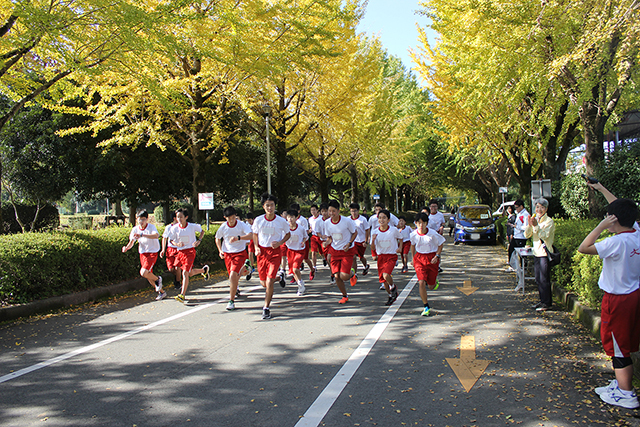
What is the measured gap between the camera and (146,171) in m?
22.7

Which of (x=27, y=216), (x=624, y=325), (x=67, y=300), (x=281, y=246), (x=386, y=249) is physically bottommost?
(x=67, y=300)

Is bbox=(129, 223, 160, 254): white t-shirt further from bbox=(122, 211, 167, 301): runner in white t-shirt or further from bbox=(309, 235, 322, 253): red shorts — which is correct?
bbox=(309, 235, 322, 253): red shorts

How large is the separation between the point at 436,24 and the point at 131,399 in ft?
52.5

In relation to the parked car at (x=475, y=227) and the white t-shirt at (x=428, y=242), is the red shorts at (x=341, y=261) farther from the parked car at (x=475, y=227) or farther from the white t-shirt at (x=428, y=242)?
the parked car at (x=475, y=227)

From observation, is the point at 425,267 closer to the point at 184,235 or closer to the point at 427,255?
the point at 427,255

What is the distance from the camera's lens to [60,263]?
344 inches

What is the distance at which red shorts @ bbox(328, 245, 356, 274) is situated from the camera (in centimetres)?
879

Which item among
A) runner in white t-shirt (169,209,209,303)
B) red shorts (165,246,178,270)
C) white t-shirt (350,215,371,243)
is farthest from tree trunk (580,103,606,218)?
red shorts (165,246,178,270)

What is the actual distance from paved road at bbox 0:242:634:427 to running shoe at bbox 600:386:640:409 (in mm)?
94

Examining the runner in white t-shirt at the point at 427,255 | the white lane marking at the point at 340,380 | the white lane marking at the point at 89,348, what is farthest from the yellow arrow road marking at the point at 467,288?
the white lane marking at the point at 89,348

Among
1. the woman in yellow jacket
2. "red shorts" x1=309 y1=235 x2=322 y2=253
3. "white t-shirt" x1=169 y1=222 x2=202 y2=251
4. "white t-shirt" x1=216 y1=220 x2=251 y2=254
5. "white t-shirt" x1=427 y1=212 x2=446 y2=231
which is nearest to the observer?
the woman in yellow jacket

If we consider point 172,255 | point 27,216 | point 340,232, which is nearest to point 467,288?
point 340,232

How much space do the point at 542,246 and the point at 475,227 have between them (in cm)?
Result: 1383

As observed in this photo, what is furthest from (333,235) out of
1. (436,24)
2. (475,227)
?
(475,227)
